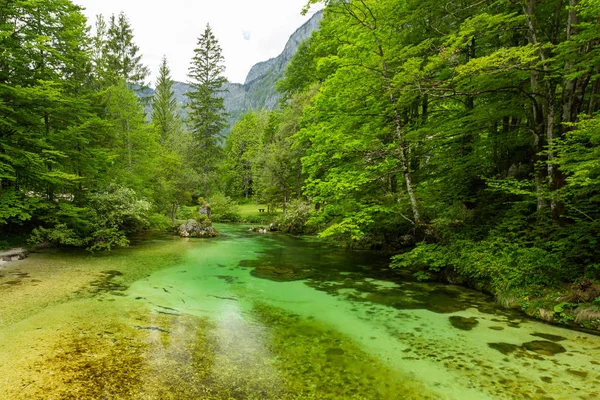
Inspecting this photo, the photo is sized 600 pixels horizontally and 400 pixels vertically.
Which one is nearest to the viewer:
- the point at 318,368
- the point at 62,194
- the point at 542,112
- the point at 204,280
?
Answer: the point at 318,368

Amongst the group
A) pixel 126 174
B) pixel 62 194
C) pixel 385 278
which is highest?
pixel 126 174

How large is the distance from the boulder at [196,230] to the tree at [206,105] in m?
12.9

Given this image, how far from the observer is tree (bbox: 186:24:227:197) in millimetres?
33594

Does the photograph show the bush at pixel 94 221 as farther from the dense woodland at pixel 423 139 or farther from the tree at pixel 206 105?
the tree at pixel 206 105

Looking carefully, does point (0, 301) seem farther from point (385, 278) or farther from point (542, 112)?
point (542, 112)

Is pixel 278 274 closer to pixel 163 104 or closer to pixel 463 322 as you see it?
pixel 463 322

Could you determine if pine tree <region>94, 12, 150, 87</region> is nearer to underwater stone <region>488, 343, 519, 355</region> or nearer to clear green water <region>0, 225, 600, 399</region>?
clear green water <region>0, 225, 600, 399</region>

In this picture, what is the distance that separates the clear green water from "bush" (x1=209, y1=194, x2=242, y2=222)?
21957 mm

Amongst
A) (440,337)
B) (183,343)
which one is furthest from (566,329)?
(183,343)

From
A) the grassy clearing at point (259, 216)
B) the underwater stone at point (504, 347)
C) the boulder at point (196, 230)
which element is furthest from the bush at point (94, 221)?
the grassy clearing at point (259, 216)

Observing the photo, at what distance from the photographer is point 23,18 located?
12.1 meters

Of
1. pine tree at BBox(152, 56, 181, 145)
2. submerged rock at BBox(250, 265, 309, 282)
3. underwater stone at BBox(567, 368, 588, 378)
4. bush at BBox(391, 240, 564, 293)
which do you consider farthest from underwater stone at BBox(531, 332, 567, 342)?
pine tree at BBox(152, 56, 181, 145)

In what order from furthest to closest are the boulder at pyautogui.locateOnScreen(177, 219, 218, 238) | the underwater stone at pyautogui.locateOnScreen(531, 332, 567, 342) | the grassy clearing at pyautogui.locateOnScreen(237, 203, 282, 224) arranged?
the grassy clearing at pyautogui.locateOnScreen(237, 203, 282, 224)
the boulder at pyautogui.locateOnScreen(177, 219, 218, 238)
the underwater stone at pyautogui.locateOnScreen(531, 332, 567, 342)

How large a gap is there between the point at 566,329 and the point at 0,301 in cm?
1097
